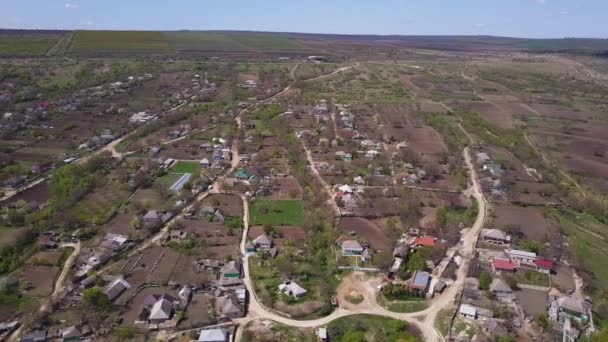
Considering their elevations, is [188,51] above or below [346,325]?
above

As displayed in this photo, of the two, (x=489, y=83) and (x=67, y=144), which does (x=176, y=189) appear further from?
(x=489, y=83)

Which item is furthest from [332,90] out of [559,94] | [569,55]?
[569,55]

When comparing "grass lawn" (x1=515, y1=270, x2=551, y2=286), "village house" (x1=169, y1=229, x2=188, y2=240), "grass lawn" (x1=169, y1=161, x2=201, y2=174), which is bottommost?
"grass lawn" (x1=515, y1=270, x2=551, y2=286)

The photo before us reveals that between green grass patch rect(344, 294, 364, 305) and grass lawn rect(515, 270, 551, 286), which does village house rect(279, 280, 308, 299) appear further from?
grass lawn rect(515, 270, 551, 286)

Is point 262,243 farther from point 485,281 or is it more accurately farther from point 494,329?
point 494,329

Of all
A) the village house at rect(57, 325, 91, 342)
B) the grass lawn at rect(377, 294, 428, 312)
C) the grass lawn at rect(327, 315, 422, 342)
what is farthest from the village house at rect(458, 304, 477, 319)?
the village house at rect(57, 325, 91, 342)
